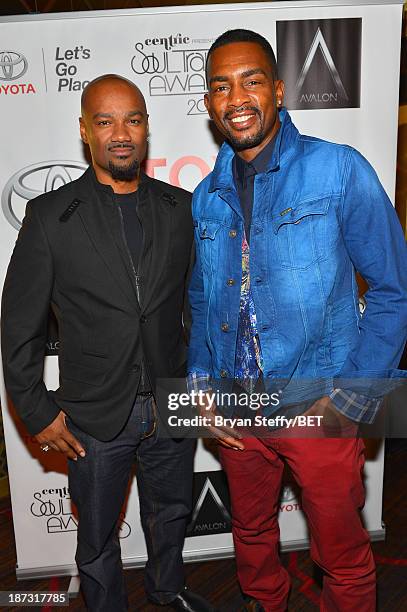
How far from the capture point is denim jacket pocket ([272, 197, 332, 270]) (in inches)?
69.9

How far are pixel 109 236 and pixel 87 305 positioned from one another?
24 cm

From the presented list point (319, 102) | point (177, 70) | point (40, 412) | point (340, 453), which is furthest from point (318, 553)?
point (177, 70)

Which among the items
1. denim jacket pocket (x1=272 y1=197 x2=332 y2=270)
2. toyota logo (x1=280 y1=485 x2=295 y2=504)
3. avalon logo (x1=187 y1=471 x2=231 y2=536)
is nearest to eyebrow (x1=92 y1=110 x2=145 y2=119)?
denim jacket pocket (x1=272 y1=197 x2=332 y2=270)

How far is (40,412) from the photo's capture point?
6.60ft

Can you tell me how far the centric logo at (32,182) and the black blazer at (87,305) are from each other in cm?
41

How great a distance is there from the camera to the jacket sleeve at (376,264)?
5.68ft

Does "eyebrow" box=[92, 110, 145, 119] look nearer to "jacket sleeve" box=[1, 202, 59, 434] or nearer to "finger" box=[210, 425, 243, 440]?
"jacket sleeve" box=[1, 202, 59, 434]

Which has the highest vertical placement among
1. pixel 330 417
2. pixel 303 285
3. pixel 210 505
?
pixel 303 285

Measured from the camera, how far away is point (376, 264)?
175 centimetres

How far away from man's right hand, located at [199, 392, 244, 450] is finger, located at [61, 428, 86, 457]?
1.45 feet

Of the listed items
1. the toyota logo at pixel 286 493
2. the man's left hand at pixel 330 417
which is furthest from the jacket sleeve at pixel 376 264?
the toyota logo at pixel 286 493

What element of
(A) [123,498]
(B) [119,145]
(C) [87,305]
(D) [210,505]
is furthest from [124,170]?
(D) [210,505]

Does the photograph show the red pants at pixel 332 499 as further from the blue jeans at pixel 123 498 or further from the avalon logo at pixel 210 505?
the avalon logo at pixel 210 505

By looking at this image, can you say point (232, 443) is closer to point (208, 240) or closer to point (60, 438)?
point (60, 438)
